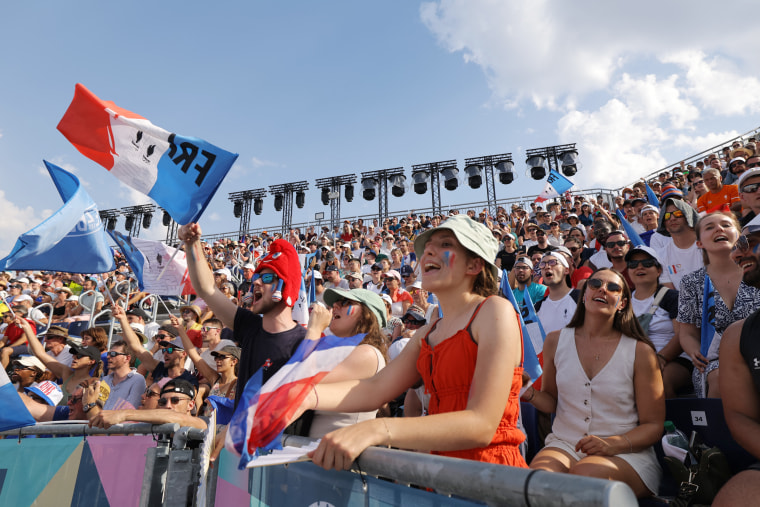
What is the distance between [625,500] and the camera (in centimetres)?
87

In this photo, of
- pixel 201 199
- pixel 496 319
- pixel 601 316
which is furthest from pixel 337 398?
pixel 201 199

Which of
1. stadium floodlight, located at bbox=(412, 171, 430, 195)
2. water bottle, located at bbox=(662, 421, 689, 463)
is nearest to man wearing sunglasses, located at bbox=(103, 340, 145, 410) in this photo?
water bottle, located at bbox=(662, 421, 689, 463)

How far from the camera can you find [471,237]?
1.96m

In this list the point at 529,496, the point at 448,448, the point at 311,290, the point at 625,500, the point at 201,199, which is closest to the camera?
the point at 625,500

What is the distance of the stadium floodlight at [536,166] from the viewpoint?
28.3 metres

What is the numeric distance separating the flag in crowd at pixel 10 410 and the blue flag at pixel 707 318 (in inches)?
181

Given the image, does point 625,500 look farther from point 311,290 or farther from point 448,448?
point 311,290

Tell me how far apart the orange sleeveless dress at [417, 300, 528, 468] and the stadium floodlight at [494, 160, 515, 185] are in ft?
91.9

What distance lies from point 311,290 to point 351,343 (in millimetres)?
5417

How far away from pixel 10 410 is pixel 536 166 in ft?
92.8

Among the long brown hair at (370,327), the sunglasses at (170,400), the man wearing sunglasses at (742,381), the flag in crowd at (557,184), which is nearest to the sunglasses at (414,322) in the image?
the sunglasses at (170,400)

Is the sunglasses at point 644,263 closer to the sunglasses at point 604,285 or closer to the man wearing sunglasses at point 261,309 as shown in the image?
the sunglasses at point 604,285

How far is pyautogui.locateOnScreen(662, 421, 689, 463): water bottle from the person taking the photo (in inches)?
93.7

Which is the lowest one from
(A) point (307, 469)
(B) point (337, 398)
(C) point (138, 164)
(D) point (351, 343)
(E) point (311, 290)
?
(A) point (307, 469)
